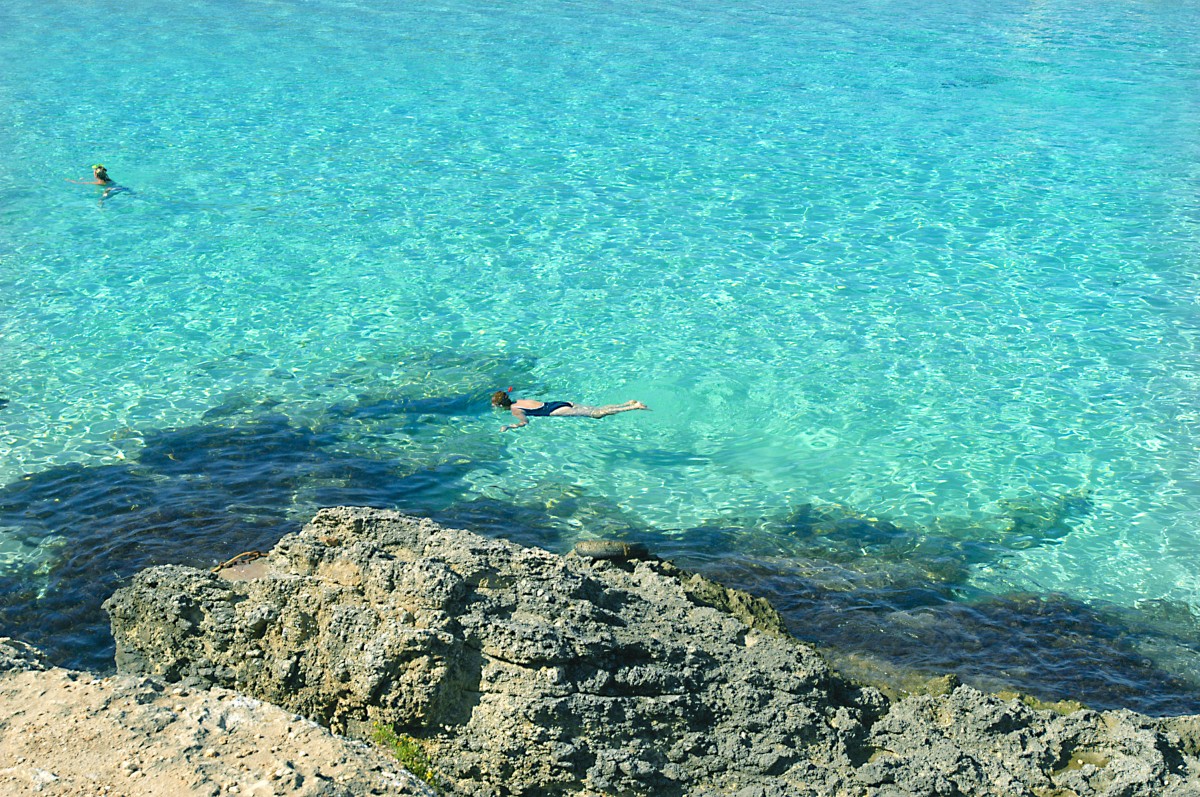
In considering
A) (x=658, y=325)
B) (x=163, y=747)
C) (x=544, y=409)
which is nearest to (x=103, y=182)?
(x=658, y=325)

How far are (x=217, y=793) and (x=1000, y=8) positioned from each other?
39.0 m

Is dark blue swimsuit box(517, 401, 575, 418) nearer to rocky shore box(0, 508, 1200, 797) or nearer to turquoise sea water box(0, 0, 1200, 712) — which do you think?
turquoise sea water box(0, 0, 1200, 712)

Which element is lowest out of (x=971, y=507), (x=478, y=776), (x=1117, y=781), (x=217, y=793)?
(x=971, y=507)

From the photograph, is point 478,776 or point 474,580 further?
point 474,580

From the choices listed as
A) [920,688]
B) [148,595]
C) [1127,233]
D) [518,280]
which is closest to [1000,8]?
[1127,233]

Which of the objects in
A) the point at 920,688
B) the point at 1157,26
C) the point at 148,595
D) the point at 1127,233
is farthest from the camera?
the point at 1157,26

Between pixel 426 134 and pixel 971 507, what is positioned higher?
pixel 426 134

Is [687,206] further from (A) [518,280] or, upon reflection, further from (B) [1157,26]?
(B) [1157,26]

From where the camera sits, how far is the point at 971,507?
11.8 meters

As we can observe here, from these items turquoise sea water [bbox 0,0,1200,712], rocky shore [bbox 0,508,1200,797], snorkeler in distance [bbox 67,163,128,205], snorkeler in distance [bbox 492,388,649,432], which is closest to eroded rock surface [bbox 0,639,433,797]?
rocky shore [bbox 0,508,1200,797]

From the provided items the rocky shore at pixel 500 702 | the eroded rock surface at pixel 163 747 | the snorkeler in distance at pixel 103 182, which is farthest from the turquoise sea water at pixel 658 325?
the eroded rock surface at pixel 163 747

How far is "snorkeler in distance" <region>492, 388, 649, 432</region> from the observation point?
13.3m

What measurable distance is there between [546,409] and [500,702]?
24.7 feet

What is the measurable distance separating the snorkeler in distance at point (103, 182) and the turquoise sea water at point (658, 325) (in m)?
0.36
